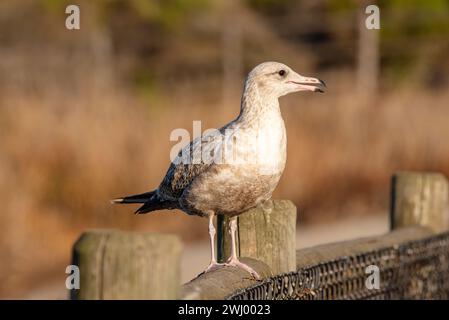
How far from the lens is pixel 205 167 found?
4293 millimetres

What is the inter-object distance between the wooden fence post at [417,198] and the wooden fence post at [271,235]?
1.80 metres

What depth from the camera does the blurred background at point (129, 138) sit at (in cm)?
954

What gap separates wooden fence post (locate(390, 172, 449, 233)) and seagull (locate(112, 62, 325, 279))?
1.38 m

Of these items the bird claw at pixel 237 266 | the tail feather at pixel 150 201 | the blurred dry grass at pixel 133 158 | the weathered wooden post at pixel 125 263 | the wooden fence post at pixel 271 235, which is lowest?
the weathered wooden post at pixel 125 263

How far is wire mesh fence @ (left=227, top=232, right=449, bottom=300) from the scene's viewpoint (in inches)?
155

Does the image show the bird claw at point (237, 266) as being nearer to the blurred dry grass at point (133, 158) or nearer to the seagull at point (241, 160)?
the seagull at point (241, 160)

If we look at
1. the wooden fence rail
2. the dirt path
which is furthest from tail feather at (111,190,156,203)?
the dirt path

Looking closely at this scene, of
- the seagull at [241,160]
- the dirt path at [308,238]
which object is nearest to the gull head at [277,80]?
→ the seagull at [241,160]

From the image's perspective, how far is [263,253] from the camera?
4.07 metres

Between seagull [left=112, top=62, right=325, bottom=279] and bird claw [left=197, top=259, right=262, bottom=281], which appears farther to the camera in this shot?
seagull [left=112, top=62, right=325, bottom=279]

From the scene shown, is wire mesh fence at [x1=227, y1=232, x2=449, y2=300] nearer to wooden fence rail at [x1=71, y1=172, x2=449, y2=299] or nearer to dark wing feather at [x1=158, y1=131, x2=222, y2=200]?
wooden fence rail at [x1=71, y1=172, x2=449, y2=299]

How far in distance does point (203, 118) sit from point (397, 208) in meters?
6.13

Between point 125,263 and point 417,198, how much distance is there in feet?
11.9

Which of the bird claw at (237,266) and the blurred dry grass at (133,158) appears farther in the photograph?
the blurred dry grass at (133,158)
